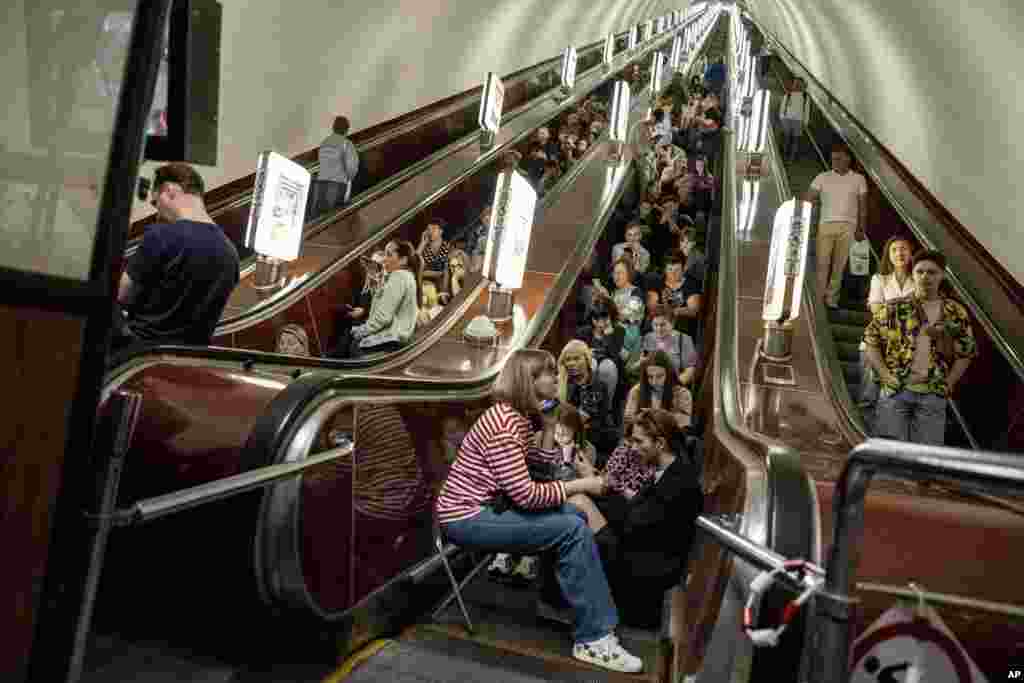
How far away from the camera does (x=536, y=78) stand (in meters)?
19.9

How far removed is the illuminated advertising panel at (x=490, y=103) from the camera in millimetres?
12945

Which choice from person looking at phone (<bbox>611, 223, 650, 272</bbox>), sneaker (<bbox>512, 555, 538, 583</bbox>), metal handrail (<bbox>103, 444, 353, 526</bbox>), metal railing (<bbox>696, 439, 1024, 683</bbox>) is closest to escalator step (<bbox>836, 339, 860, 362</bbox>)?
person looking at phone (<bbox>611, 223, 650, 272</bbox>)

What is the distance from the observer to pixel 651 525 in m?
4.08

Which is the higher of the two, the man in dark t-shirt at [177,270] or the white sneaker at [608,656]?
the man in dark t-shirt at [177,270]

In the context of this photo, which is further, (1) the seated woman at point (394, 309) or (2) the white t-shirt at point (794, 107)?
(2) the white t-shirt at point (794, 107)

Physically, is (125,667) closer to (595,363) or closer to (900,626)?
(900,626)

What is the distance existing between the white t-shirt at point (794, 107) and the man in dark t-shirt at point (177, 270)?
1166cm

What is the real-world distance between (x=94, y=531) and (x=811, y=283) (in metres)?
7.06

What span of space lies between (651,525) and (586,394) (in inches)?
98.9

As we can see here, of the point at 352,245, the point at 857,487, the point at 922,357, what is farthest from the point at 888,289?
the point at 352,245

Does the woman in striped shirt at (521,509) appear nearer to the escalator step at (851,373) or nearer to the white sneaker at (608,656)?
the white sneaker at (608,656)

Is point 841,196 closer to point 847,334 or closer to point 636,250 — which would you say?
point 847,334

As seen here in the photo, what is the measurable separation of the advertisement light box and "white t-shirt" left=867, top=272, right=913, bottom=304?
4.76 meters

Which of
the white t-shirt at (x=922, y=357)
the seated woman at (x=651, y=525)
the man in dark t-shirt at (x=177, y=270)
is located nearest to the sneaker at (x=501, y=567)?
the seated woman at (x=651, y=525)
